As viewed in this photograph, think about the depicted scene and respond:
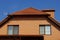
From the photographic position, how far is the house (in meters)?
34.9

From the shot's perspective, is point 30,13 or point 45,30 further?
point 30,13

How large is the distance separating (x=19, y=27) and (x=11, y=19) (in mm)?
1960

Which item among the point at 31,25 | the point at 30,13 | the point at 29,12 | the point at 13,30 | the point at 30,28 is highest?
the point at 29,12

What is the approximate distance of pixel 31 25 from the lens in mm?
35688

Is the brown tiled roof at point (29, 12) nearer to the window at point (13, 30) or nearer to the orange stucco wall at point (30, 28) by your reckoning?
the orange stucco wall at point (30, 28)

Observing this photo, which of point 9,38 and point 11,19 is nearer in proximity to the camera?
point 9,38

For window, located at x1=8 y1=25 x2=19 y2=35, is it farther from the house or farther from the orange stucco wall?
the orange stucco wall

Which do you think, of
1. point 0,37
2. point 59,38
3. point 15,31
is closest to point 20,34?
point 15,31

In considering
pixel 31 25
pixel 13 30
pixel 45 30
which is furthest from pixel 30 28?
pixel 13 30

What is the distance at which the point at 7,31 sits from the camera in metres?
35.8

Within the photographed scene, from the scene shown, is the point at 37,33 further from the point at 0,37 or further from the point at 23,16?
the point at 0,37

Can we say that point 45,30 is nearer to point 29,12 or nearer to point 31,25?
point 31,25

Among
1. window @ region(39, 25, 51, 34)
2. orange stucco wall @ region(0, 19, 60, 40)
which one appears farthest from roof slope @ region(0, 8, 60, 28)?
window @ region(39, 25, 51, 34)

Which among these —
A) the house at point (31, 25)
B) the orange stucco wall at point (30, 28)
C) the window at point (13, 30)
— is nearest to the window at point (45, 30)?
the house at point (31, 25)
